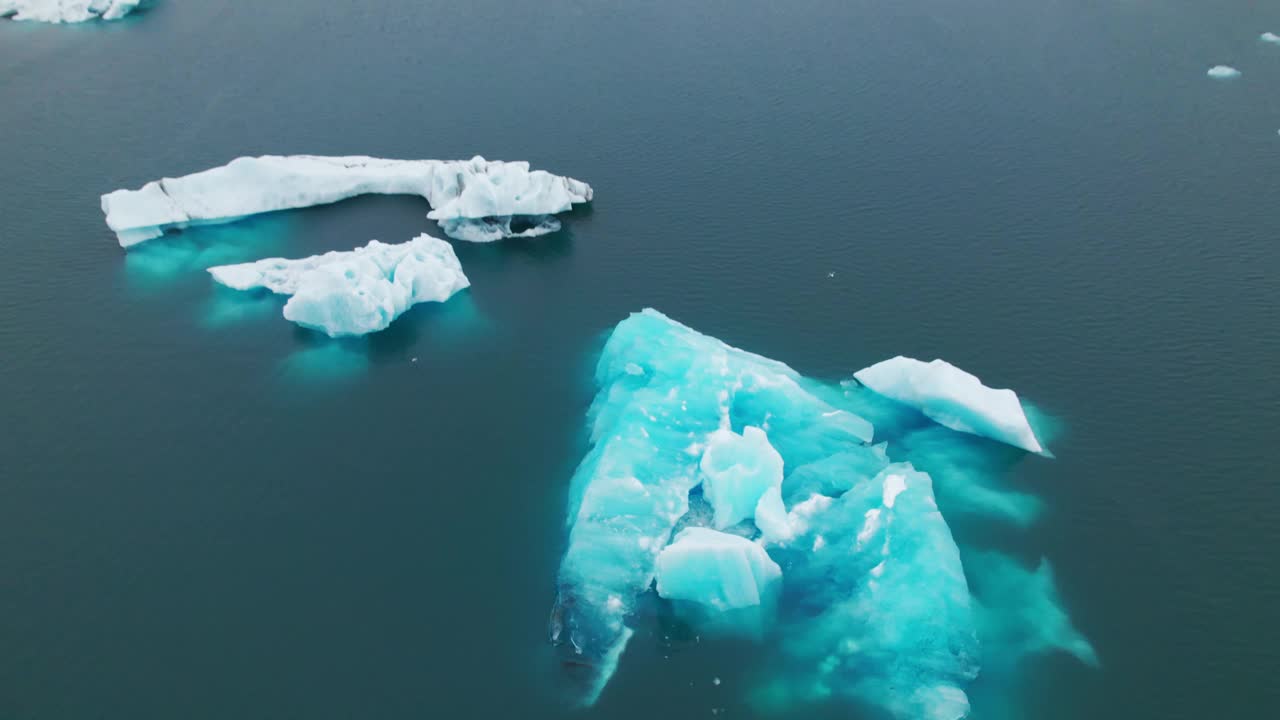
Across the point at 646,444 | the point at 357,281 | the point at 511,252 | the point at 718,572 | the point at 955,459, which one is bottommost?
the point at 718,572

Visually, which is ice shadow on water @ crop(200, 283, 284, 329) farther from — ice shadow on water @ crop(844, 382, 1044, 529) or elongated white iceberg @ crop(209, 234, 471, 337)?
ice shadow on water @ crop(844, 382, 1044, 529)

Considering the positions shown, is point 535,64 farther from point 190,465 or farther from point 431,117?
point 190,465

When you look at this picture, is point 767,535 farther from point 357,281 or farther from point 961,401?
point 357,281

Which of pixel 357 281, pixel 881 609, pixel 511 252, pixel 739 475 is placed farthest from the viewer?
pixel 511 252

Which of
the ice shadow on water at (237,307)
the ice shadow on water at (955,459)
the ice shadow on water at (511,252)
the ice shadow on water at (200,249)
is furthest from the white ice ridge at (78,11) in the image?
the ice shadow on water at (955,459)

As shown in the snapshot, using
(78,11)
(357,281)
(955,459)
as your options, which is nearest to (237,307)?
(357,281)

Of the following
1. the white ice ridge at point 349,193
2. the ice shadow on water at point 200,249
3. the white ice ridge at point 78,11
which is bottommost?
the ice shadow on water at point 200,249

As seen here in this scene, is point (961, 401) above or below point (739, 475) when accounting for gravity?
above

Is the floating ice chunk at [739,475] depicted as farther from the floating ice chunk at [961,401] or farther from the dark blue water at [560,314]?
the floating ice chunk at [961,401]
